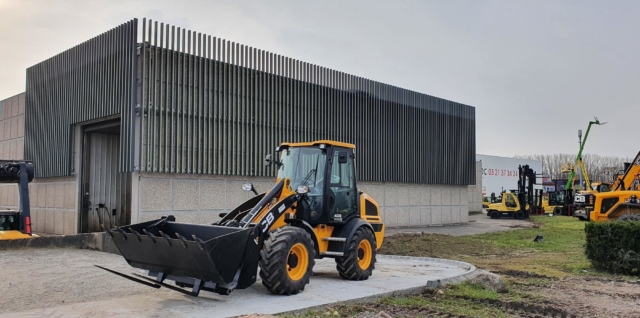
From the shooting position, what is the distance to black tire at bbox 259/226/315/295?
7.97 meters

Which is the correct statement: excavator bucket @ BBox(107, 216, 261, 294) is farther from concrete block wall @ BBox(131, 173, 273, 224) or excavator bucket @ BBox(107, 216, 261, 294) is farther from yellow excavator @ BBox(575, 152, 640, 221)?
yellow excavator @ BBox(575, 152, 640, 221)

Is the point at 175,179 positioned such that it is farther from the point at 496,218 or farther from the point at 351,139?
the point at 496,218

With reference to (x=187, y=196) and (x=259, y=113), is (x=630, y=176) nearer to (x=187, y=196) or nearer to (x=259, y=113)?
(x=259, y=113)

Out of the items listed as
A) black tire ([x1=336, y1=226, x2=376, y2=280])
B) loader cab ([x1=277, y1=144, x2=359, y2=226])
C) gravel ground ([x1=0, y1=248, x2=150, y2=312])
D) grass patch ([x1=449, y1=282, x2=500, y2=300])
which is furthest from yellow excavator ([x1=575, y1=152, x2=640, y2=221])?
gravel ground ([x1=0, y1=248, x2=150, y2=312])

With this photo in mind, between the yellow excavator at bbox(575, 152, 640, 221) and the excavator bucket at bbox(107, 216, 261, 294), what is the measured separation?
17513 millimetres

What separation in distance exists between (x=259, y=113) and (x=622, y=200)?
1435 centimetres

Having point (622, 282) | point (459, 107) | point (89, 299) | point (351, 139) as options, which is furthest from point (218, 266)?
point (459, 107)

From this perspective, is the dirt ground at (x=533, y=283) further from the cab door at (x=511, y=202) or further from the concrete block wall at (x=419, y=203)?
the cab door at (x=511, y=202)

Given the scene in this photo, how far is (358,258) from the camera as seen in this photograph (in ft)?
33.8

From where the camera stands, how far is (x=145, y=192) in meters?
15.4

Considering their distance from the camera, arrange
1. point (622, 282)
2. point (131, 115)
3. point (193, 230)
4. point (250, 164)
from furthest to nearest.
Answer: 1. point (250, 164)
2. point (131, 115)
3. point (622, 282)
4. point (193, 230)

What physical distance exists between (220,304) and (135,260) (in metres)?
1.41

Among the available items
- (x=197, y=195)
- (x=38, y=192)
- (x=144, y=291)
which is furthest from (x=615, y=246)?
(x=38, y=192)

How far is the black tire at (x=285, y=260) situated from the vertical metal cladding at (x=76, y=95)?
26.7 ft
